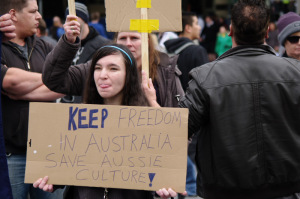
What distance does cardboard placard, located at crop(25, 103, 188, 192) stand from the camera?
2643 millimetres

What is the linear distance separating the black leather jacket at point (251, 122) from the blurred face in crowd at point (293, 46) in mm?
1996

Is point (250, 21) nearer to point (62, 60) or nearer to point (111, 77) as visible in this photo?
point (111, 77)

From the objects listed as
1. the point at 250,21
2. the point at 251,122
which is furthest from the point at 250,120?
the point at 250,21

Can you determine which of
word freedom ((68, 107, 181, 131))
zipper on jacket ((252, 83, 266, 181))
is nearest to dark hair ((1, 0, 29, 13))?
word freedom ((68, 107, 181, 131))

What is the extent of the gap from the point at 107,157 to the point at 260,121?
33.3 inches

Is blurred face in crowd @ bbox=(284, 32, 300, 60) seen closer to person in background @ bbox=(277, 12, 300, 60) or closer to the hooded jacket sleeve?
person in background @ bbox=(277, 12, 300, 60)

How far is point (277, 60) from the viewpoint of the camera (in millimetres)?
2777

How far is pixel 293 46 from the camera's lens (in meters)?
4.71

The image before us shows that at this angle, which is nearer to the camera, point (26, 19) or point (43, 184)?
point (43, 184)

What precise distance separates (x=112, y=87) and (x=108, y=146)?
363 mm

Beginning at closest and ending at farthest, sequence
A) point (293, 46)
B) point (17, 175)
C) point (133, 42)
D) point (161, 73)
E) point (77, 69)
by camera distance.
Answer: point (77, 69) < point (17, 175) < point (161, 73) < point (133, 42) < point (293, 46)

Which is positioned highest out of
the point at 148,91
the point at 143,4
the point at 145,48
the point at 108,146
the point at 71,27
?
the point at 143,4

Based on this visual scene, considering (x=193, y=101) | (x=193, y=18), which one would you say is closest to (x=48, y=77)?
(x=193, y=101)

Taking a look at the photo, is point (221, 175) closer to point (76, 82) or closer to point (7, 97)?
point (76, 82)
